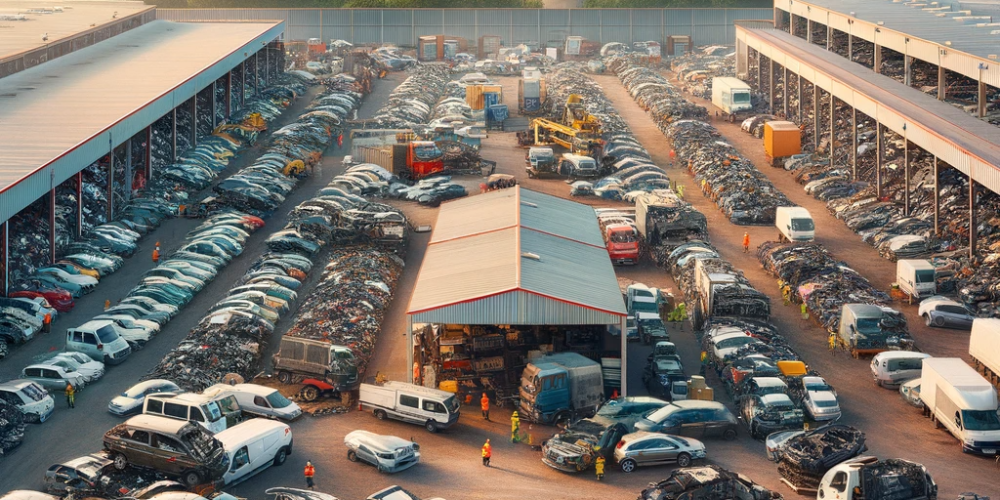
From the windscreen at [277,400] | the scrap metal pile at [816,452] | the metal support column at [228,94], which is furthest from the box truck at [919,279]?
the metal support column at [228,94]

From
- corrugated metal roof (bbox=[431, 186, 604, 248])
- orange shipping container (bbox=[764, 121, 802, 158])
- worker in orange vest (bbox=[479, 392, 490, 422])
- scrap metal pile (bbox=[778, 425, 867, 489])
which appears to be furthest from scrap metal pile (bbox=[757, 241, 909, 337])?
orange shipping container (bbox=[764, 121, 802, 158])

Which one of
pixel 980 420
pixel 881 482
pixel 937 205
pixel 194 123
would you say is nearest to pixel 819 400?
pixel 980 420

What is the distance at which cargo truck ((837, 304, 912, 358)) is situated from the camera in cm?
4259

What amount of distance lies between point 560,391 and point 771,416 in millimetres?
5771

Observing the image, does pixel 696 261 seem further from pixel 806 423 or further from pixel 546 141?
pixel 546 141

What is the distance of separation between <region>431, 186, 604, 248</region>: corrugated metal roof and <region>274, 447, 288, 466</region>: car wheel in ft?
46.5

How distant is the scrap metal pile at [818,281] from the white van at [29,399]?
24.6 metres

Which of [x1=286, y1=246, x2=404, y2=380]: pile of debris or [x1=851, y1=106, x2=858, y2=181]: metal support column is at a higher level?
[x1=851, y1=106, x2=858, y2=181]: metal support column

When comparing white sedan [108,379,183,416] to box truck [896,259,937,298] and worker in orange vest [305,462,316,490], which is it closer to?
worker in orange vest [305,462,316,490]

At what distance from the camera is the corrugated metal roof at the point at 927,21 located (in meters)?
65.4

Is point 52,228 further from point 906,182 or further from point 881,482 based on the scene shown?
point 906,182

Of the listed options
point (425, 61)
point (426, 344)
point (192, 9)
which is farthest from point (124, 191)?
point (192, 9)

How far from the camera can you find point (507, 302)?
38.8 meters

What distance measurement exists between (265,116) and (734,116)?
29.1 metres
